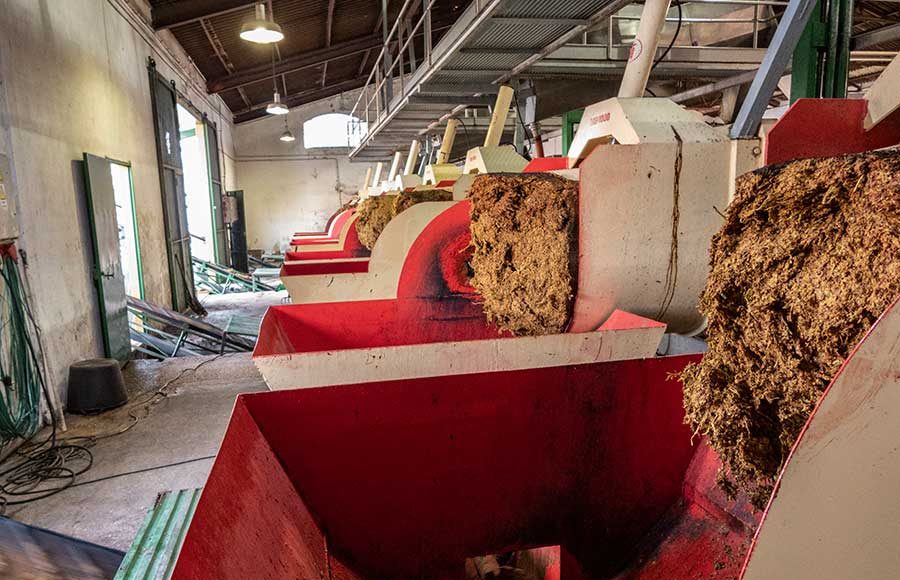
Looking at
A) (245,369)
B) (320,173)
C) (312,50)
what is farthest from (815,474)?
(320,173)

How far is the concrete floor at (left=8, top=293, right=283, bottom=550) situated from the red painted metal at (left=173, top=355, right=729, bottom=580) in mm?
1425

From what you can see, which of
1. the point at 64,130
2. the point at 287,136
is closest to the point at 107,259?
the point at 64,130

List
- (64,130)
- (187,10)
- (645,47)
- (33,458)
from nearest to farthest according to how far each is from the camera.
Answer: (645,47) → (33,458) → (64,130) → (187,10)

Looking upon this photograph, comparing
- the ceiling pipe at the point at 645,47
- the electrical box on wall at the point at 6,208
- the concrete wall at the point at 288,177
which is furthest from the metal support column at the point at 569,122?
the concrete wall at the point at 288,177

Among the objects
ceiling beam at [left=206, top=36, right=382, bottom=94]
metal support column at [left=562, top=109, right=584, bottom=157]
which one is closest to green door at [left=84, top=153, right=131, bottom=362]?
metal support column at [left=562, top=109, right=584, bottom=157]

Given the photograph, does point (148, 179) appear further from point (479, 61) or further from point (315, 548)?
point (315, 548)

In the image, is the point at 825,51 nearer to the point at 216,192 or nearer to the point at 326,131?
the point at 216,192

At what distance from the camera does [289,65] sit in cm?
1036

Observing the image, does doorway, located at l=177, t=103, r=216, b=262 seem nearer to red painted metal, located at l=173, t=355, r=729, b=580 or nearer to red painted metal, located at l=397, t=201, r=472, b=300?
red painted metal, located at l=397, t=201, r=472, b=300

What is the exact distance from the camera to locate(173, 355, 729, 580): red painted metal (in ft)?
4.19

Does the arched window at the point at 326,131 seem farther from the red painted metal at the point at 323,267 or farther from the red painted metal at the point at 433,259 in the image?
the red painted metal at the point at 433,259

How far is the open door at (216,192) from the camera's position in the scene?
1070 cm

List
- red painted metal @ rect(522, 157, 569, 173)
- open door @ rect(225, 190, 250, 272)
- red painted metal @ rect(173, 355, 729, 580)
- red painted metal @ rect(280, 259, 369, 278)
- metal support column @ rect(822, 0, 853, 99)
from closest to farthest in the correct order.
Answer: red painted metal @ rect(173, 355, 729, 580), metal support column @ rect(822, 0, 853, 99), red painted metal @ rect(522, 157, 569, 173), red painted metal @ rect(280, 259, 369, 278), open door @ rect(225, 190, 250, 272)

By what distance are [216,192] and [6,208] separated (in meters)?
8.31
